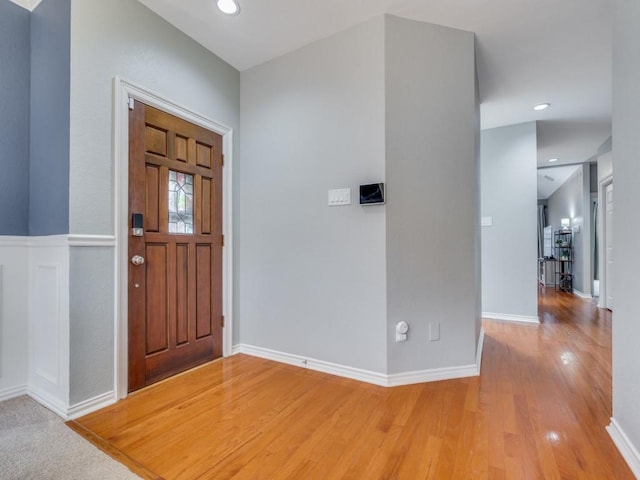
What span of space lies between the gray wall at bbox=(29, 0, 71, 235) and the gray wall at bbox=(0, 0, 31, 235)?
0.16ft

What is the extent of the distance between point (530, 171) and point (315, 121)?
3.08 m

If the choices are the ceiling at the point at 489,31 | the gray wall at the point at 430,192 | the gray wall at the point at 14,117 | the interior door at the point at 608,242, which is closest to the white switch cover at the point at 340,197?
the gray wall at the point at 430,192

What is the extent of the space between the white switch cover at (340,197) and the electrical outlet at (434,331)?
3.62ft

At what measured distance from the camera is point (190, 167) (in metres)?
2.46

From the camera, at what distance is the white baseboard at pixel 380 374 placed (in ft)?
7.16

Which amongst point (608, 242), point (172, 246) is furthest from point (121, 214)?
point (608, 242)

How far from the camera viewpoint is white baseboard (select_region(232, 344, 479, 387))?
2.18m

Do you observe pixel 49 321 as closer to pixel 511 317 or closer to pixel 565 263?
pixel 511 317

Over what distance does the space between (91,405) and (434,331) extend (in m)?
2.28

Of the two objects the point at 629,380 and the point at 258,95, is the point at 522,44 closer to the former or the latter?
the point at 258,95

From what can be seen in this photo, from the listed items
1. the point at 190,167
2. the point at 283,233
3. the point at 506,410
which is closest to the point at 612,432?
the point at 506,410

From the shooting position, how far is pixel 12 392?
1.99 m

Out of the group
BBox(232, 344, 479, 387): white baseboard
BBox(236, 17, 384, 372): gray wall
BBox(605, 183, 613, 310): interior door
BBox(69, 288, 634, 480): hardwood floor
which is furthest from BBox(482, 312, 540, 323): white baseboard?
BBox(236, 17, 384, 372): gray wall

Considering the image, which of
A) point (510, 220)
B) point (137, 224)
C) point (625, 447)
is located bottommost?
point (625, 447)
